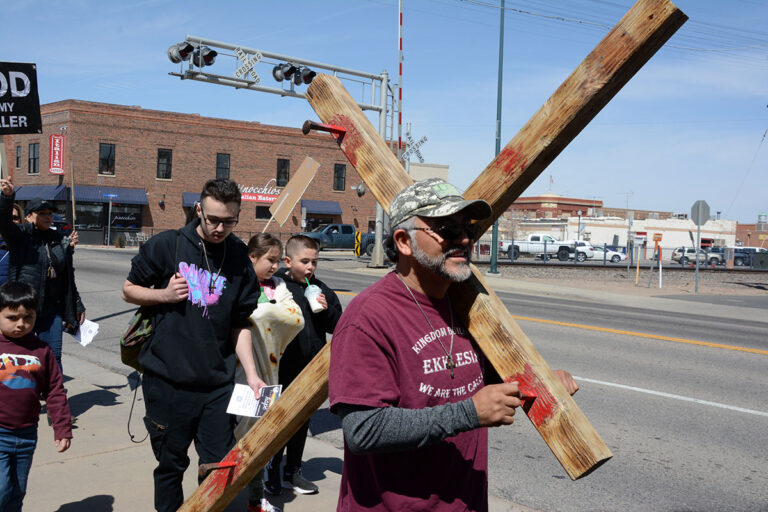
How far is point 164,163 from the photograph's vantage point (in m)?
44.8

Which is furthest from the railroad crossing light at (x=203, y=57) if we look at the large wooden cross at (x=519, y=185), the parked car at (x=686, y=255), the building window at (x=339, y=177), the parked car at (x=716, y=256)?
the parked car at (x=716, y=256)

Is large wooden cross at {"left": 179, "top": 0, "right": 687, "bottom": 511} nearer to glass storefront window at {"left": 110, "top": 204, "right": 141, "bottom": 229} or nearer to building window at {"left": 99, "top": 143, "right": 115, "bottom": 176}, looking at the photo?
glass storefront window at {"left": 110, "top": 204, "right": 141, "bottom": 229}

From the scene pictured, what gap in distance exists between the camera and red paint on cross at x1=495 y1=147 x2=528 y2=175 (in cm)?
191

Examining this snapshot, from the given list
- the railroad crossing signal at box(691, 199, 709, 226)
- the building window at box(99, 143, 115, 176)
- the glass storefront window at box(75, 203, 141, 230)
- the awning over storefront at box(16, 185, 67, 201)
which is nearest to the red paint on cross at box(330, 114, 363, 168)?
the railroad crossing signal at box(691, 199, 709, 226)

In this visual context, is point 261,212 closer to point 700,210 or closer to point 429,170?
point 429,170

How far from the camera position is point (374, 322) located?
188cm

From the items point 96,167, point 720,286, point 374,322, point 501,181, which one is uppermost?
point 96,167

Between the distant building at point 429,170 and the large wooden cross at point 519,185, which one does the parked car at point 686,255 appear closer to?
the distant building at point 429,170

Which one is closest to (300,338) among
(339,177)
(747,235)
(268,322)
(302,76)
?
(268,322)

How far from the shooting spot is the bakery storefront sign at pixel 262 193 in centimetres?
4744

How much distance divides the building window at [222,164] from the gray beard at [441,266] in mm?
46230

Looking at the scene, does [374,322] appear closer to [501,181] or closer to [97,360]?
[501,181]

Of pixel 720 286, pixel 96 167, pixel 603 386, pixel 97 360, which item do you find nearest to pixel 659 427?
pixel 603 386

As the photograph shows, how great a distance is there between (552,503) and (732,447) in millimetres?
2213
